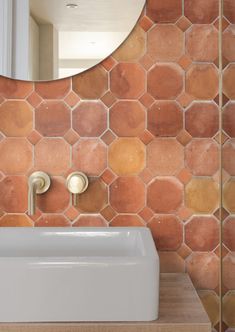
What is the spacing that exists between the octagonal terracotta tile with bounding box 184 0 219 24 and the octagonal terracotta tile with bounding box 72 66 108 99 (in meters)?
0.34

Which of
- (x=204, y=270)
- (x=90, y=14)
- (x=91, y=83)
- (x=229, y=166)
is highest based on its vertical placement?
(x=90, y=14)

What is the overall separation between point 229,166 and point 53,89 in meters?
0.64

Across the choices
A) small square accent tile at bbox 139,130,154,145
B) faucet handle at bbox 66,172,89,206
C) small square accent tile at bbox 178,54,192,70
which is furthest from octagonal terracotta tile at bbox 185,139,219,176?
faucet handle at bbox 66,172,89,206

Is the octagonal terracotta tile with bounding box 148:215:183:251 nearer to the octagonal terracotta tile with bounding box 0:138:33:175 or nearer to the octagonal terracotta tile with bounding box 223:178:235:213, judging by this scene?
the octagonal terracotta tile with bounding box 223:178:235:213

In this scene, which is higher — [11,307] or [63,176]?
[63,176]

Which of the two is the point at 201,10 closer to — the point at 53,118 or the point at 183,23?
the point at 183,23

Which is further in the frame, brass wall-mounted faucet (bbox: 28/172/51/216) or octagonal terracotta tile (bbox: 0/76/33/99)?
octagonal terracotta tile (bbox: 0/76/33/99)

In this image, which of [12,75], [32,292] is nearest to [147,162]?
[12,75]

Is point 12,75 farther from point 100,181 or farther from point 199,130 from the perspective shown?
point 199,130

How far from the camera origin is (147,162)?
158cm

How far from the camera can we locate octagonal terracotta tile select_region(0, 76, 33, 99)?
5.15 feet

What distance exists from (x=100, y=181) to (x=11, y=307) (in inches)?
23.4

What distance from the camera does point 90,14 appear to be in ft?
5.16

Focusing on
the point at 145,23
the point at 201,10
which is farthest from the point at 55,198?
the point at 201,10
